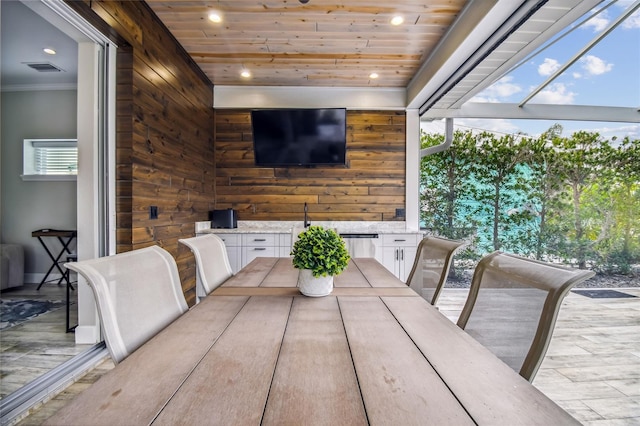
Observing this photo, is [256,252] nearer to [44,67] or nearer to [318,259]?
[318,259]

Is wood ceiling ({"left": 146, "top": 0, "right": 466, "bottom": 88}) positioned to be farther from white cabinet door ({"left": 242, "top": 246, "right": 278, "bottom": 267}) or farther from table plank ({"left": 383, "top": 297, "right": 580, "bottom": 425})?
table plank ({"left": 383, "top": 297, "right": 580, "bottom": 425})

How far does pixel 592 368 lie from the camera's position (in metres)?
2.17

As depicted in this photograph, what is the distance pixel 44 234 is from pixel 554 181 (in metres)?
5.51

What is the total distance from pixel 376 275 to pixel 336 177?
8.34 feet

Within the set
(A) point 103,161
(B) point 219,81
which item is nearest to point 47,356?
(A) point 103,161

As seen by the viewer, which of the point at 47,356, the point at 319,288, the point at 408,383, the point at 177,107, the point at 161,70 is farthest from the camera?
the point at 177,107

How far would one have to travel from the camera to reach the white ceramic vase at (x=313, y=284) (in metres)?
1.34

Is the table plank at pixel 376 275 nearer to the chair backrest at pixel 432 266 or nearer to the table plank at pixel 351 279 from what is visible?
the table plank at pixel 351 279

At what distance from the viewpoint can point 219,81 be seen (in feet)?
13.1

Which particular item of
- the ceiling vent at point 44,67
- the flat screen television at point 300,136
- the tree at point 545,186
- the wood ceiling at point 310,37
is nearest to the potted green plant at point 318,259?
the wood ceiling at point 310,37

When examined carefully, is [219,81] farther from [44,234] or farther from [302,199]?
[44,234]

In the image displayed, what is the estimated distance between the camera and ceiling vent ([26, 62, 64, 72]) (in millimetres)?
3361

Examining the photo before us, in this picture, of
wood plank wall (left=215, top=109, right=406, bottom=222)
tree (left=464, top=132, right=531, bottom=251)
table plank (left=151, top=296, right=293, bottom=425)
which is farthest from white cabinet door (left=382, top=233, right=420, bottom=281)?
table plank (left=151, top=296, right=293, bottom=425)

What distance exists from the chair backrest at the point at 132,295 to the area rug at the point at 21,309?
2.51 m
